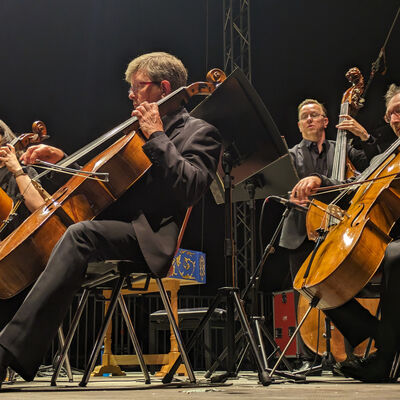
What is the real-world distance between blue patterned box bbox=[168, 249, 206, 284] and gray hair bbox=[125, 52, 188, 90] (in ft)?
5.36

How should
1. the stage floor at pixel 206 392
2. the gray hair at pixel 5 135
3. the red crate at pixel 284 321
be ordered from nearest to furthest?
the stage floor at pixel 206 392 → the gray hair at pixel 5 135 → the red crate at pixel 284 321

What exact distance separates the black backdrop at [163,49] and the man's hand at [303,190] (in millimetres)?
3597

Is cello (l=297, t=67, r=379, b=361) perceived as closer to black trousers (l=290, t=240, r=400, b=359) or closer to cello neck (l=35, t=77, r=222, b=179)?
black trousers (l=290, t=240, r=400, b=359)

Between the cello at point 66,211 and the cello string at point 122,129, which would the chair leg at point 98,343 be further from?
the cello string at point 122,129

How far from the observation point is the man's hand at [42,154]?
212 centimetres

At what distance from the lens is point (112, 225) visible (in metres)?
1.72

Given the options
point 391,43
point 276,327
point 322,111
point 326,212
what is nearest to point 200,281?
point 276,327

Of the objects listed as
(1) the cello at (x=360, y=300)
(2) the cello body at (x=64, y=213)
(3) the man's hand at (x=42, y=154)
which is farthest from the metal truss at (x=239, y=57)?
(2) the cello body at (x=64, y=213)

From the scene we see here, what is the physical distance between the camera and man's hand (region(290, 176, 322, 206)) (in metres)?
2.28

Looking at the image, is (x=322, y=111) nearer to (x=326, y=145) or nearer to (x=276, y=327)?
(x=326, y=145)

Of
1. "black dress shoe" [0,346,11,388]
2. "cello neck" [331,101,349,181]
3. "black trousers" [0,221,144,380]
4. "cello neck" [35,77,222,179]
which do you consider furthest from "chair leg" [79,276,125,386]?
"cello neck" [331,101,349,181]

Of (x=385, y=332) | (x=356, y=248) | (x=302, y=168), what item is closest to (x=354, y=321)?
(x=385, y=332)

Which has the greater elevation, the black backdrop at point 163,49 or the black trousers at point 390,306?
the black backdrop at point 163,49

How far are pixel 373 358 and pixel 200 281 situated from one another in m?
1.92
